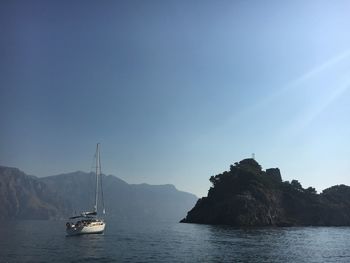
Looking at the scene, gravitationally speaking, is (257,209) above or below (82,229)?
above

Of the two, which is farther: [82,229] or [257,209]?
[257,209]

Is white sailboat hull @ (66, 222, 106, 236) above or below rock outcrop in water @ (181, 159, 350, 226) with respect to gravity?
below

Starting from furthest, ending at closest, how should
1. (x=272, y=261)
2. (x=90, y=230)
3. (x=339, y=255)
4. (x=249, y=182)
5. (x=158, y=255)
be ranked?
(x=249, y=182)
(x=90, y=230)
(x=339, y=255)
(x=158, y=255)
(x=272, y=261)

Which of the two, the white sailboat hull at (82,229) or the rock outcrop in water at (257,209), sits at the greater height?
the rock outcrop in water at (257,209)

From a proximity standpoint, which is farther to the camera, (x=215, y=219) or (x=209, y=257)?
(x=215, y=219)

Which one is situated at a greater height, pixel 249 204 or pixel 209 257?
pixel 249 204

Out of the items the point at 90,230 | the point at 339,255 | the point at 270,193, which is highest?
the point at 270,193

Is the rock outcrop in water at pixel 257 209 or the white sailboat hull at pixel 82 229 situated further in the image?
the rock outcrop in water at pixel 257 209

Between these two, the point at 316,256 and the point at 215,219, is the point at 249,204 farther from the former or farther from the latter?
the point at 316,256

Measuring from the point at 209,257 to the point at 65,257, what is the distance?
65.6 ft

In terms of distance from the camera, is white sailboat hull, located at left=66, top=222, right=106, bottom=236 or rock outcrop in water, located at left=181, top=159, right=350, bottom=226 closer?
white sailboat hull, located at left=66, top=222, right=106, bottom=236

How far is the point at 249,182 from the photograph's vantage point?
19225 centimetres

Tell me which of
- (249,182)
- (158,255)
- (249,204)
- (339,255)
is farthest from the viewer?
(249,182)

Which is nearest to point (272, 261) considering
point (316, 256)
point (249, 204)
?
point (316, 256)
